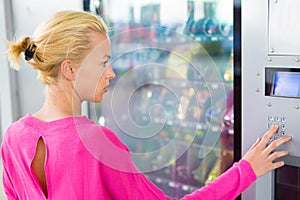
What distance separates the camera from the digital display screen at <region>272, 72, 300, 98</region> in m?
0.98

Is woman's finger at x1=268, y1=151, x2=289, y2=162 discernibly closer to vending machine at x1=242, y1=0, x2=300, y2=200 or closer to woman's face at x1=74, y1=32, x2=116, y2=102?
vending machine at x1=242, y1=0, x2=300, y2=200

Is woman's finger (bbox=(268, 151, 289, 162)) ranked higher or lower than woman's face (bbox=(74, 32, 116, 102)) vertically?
lower

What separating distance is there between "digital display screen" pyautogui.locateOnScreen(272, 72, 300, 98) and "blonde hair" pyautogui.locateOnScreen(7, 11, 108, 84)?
39cm

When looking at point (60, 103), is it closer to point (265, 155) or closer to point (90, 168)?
point (90, 168)

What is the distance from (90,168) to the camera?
1.00 m

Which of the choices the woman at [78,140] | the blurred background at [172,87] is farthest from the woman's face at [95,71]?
the blurred background at [172,87]

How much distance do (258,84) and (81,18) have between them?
1.36 feet

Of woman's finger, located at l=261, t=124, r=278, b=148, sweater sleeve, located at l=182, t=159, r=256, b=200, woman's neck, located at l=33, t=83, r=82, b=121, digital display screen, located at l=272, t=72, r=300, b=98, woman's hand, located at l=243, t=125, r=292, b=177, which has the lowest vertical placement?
sweater sleeve, located at l=182, t=159, r=256, b=200

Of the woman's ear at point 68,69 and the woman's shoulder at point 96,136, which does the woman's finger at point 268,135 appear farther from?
the woman's ear at point 68,69

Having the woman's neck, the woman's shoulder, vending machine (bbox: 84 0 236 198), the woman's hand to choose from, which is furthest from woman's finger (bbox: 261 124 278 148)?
the woman's neck

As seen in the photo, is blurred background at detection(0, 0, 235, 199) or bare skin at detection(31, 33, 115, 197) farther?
blurred background at detection(0, 0, 235, 199)

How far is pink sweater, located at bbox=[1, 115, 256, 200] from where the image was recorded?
1.00 meters

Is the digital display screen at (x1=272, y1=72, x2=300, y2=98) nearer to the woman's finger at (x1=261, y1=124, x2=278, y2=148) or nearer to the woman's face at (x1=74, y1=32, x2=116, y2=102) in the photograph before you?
the woman's finger at (x1=261, y1=124, x2=278, y2=148)

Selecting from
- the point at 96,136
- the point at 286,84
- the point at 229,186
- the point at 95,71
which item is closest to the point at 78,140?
the point at 96,136
